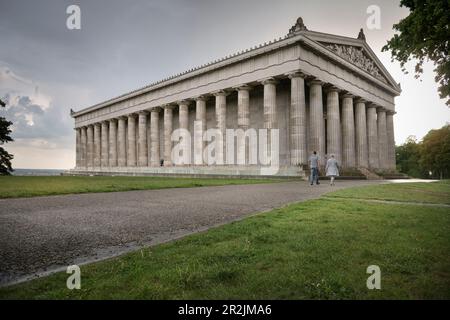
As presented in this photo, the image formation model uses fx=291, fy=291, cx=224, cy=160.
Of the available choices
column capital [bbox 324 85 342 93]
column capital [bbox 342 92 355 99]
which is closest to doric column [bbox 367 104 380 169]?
column capital [bbox 342 92 355 99]

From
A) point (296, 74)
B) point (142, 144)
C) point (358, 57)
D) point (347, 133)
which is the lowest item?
point (347, 133)

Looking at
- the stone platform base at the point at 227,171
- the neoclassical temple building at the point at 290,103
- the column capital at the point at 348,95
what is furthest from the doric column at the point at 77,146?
the column capital at the point at 348,95

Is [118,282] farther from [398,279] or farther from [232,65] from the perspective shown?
[232,65]

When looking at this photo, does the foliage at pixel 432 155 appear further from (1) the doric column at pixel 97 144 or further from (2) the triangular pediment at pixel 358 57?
(1) the doric column at pixel 97 144

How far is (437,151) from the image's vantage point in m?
63.6

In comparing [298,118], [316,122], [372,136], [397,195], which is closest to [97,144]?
[298,118]

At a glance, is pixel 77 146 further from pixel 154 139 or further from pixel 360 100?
pixel 360 100

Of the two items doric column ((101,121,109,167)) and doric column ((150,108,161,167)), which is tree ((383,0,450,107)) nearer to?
doric column ((150,108,161,167))

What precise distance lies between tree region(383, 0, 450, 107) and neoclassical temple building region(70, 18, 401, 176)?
56.0 feet

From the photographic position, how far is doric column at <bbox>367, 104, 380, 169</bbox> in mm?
43991

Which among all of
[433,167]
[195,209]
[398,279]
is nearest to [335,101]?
[195,209]

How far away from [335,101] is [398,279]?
3691 cm

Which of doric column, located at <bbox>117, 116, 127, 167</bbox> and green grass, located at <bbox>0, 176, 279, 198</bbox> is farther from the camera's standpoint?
doric column, located at <bbox>117, 116, 127, 167</bbox>

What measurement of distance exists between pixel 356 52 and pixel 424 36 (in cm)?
3281
